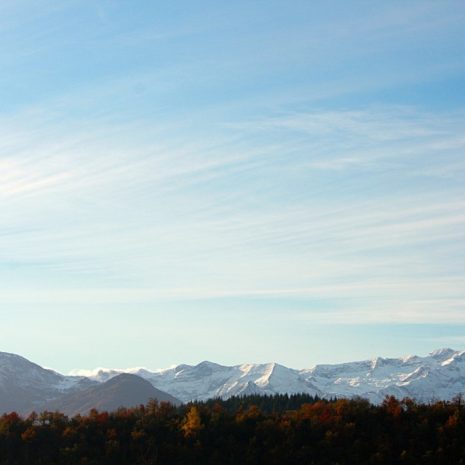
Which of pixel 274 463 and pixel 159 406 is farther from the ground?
pixel 159 406

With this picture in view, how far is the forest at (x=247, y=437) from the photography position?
112m

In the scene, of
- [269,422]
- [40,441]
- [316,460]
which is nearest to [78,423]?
[40,441]

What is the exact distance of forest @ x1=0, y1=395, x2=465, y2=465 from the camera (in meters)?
112

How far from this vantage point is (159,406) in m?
129

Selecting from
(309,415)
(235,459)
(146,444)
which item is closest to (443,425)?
(309,415)

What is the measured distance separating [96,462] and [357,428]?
3529cm

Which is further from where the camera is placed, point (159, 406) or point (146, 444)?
point (159, 406)

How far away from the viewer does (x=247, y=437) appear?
393 feet

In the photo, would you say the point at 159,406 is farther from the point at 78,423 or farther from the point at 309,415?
the point at 309,415

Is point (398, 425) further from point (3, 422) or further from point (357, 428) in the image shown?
point (3, 422)

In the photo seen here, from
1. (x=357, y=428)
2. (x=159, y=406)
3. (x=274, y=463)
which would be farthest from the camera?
(x=159, y=406)

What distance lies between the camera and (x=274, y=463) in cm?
11131

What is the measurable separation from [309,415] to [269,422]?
21.8 ft

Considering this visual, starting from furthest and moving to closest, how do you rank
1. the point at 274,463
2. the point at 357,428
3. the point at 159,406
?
the point at 159,406, the point at 357,428, the point at 274,463
